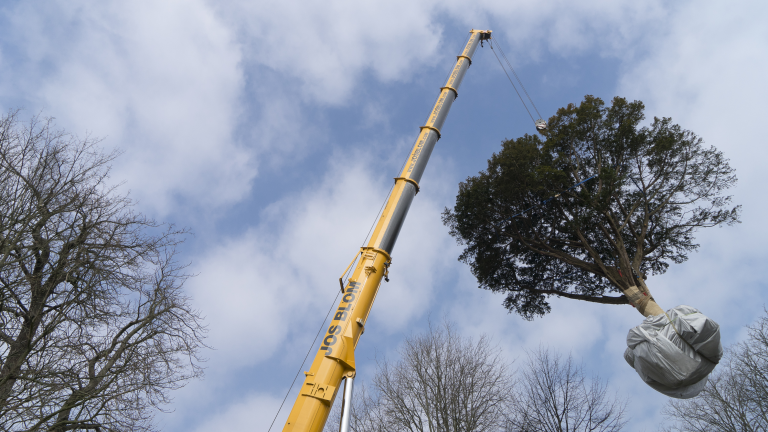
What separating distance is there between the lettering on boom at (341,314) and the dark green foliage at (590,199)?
30.4 feet

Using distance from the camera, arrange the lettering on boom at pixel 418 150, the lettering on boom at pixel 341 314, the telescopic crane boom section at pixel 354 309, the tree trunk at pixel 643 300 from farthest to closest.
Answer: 1. the tree trunk at pixel 643 300
2. the lettering on boom at pixel 418 150
3. the lettering on boom at pixel 341 314
4. the telescopic crane boom section at pixel 354 309

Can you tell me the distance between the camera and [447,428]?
15398mm

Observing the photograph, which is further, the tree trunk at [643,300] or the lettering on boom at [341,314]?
the tree trunk at [643,300]

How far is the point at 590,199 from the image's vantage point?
46.9ft

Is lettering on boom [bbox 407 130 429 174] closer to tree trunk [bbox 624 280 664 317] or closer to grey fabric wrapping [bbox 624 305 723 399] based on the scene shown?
grey fabric wrapping [bbox 624 305 723 399]

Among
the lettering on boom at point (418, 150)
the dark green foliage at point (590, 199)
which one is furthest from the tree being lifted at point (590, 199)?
the lettering on boom at point (418, 150)

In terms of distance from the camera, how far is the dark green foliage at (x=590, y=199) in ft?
47.7

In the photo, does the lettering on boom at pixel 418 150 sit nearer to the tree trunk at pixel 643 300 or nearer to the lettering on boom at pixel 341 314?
the lettering on boom at pixel 341 314

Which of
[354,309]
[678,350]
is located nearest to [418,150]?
[354,309]

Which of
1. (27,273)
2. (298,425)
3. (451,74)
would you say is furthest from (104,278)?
(451,74)

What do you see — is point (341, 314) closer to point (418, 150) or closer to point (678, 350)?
point (418, 150)

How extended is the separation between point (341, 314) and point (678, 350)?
23.3ft

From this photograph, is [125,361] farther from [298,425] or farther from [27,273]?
[298,425]

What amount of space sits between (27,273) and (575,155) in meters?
15.5
